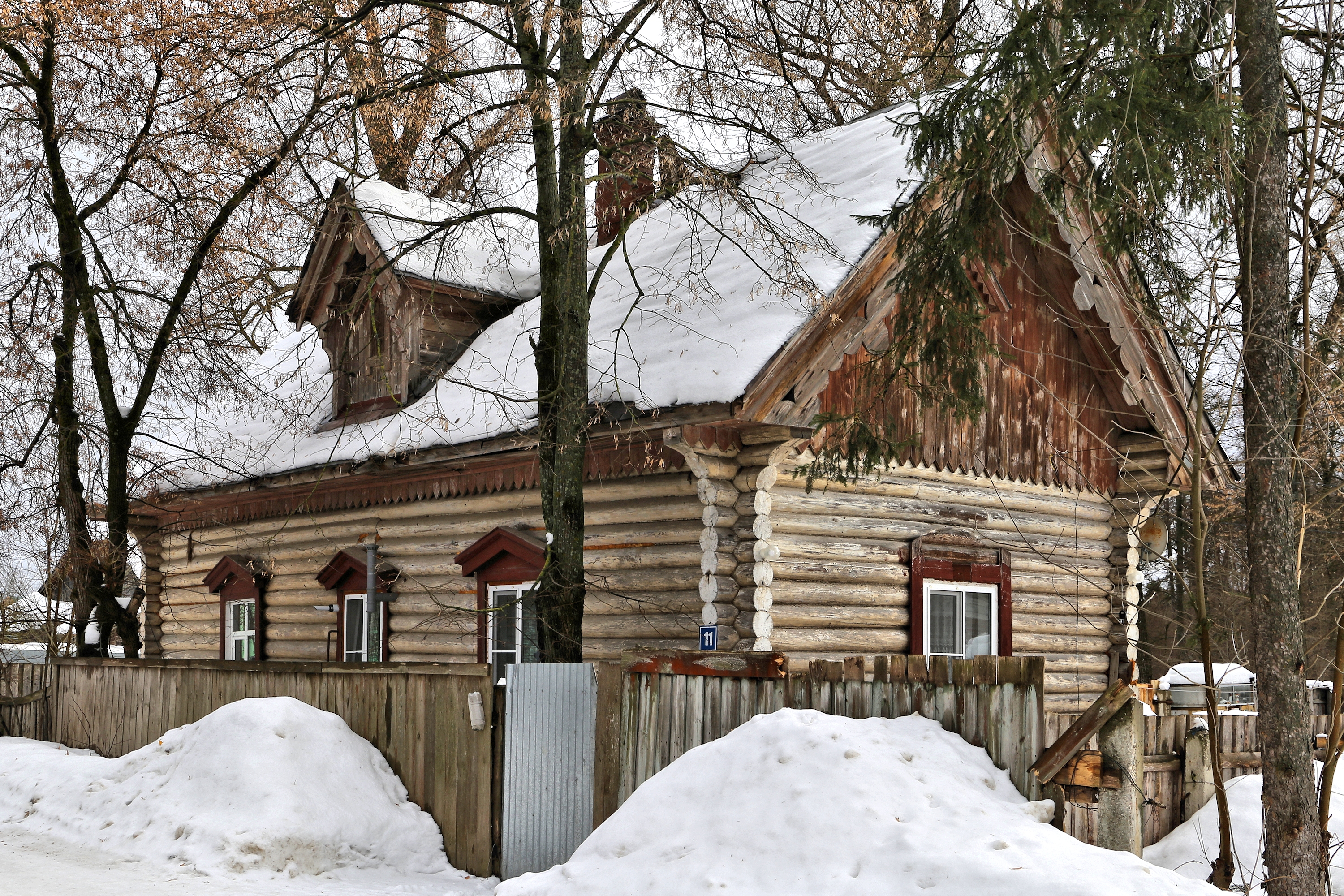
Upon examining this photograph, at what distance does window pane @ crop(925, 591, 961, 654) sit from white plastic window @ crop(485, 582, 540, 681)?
13.3ft

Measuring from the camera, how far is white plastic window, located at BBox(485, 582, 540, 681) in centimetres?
1330

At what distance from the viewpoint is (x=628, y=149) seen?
11938 millimetres

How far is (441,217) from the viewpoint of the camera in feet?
56.4

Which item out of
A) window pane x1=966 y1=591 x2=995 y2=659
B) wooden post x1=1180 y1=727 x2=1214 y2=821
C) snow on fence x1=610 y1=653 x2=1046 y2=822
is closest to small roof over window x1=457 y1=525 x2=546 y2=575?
snow on fence x1=610 y1=653 x2=1046 y2=822

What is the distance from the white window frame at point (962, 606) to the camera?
12.7 meters

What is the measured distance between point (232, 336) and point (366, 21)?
717cm

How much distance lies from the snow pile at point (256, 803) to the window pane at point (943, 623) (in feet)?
17.8

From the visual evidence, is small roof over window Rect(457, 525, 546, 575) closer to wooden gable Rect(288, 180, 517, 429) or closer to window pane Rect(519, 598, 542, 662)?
window pane Rect(519, 598, 542, 662)

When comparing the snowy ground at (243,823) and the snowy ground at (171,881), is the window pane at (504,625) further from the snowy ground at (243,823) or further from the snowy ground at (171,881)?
the snowy ground at (171,881)

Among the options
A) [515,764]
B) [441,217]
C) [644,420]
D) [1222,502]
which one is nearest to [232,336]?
[441,217]

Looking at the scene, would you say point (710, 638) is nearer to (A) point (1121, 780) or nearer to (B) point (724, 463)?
(B) point (724, 463)

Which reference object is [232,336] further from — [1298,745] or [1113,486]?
[1298,745]

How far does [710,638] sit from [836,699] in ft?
11.0

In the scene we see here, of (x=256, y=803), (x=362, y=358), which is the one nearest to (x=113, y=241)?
(x=362, y=358)
